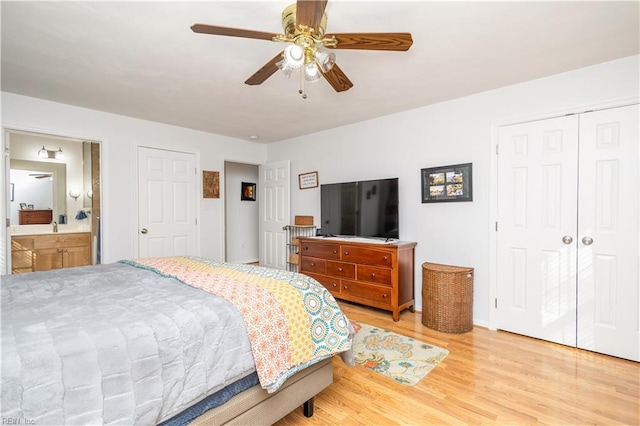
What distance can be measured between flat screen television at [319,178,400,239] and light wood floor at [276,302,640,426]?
4.90ft

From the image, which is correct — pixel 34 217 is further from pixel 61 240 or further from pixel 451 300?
pixel 451 300

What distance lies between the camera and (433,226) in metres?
3.49

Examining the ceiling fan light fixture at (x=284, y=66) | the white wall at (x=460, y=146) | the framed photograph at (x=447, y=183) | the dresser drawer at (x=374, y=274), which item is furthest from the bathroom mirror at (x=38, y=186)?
the framed photograph at (x=447, y=183)

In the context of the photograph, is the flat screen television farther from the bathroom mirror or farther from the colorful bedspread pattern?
the bathroom mirror

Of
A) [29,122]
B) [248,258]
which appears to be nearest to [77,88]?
[29,122]

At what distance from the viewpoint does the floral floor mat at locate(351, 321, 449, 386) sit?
2256 mm

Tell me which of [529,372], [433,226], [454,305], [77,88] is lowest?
[529,372]

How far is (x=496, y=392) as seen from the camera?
2.01m

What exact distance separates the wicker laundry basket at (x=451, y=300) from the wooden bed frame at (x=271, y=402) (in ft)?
5.27

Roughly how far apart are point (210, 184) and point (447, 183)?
→ 3.38 metres

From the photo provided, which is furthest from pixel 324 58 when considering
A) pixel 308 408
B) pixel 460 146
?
pixel 460 146

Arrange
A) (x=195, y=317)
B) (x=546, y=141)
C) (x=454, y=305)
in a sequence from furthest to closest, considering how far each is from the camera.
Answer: (x=454, y=305) → (x=546, y=141) → (x=195, y=317)

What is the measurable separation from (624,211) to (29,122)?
5.60 metres

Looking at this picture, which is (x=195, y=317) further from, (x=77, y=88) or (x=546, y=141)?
(x=546, y=141)
